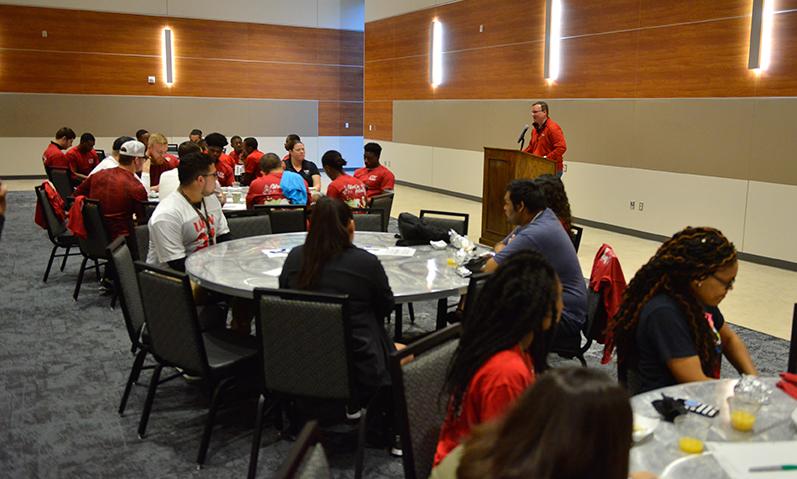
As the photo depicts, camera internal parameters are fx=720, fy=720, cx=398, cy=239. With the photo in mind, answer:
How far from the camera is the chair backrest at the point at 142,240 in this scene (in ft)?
15.8

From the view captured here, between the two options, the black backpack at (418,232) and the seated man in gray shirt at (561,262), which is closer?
the seated man in gray shirt at (561,262)

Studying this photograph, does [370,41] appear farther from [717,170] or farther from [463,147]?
[717,170]

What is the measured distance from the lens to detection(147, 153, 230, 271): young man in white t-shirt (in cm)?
427

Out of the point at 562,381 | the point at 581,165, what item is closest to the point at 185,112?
the point at 581,165

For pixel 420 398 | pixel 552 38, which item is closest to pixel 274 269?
pixel 420 398

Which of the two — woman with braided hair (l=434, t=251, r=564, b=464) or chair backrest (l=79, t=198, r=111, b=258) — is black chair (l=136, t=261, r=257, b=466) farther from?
chair backrest (l=79, t=198, r=111, b=258)

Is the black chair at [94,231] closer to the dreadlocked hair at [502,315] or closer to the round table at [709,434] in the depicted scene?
the dreadlocked hair at [502,315]

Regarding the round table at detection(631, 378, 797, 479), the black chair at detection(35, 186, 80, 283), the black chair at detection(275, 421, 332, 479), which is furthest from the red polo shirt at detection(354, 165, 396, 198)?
the black chair at detection(275, 421, 332, 479)

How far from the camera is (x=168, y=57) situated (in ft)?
51.4

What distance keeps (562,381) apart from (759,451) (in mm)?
968

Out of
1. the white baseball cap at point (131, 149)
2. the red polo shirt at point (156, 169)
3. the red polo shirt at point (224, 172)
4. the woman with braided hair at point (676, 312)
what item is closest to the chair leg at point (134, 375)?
the woman with braided hair at point (676, 312)

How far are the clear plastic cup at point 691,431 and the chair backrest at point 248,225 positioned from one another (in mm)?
3781

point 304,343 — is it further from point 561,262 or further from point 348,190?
point 348,190

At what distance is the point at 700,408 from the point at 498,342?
0.66 metres
